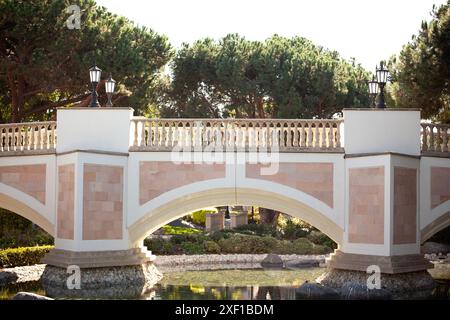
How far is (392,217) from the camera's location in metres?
16.4

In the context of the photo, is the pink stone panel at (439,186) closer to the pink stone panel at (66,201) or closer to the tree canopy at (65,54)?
the pink stone panel at (66,201)

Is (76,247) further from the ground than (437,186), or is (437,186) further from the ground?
(437,186)

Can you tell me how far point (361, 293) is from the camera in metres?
16.0

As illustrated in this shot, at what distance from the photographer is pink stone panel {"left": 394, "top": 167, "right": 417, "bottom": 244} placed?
54.1 feet

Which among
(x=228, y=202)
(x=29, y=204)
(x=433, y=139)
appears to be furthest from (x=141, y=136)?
(x=433, y=139)

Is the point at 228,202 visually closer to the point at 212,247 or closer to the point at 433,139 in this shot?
the point at 433,139

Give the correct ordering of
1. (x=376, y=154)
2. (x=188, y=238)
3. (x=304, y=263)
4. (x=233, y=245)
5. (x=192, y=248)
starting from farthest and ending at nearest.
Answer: (x=188, y=238) → (x=233, y=245) → (x=192, y=248) → (x=304, y=263) → (x=376, y=154)

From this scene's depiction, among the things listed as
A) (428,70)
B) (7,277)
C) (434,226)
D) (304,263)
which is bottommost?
(304,263)

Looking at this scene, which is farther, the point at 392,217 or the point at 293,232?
the point at 293,232

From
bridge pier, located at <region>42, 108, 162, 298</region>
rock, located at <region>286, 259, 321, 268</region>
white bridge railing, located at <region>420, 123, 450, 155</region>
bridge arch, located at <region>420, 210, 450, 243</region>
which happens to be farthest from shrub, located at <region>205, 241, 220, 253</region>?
white bridge railing, located at <region>420, 123, 450, 155</region>

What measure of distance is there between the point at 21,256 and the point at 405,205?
11.5 meters

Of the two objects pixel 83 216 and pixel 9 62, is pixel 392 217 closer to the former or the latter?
pixel 83 216

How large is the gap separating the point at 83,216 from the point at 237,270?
7.50 meters
